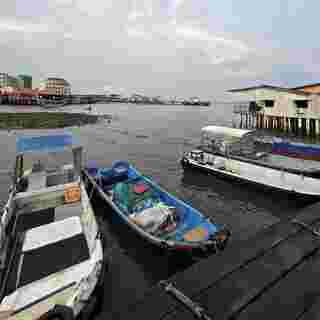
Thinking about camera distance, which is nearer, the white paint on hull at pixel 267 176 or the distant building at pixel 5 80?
the white paint on hull at pixel 267 176

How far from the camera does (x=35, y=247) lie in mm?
6938

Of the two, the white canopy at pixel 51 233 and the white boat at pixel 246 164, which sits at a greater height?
the white boat at pixel 246 164

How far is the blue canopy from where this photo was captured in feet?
33.7

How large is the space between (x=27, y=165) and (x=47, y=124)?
28.2 m

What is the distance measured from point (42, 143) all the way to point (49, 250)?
566cm

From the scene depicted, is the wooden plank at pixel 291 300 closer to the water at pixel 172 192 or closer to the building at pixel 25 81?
the water at pixel 172 192

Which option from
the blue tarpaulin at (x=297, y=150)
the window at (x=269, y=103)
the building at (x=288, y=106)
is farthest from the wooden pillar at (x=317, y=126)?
the blue tarpaulin at (x=297, y=150)

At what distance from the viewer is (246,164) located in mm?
14781

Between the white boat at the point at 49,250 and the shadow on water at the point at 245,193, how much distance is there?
816 cm

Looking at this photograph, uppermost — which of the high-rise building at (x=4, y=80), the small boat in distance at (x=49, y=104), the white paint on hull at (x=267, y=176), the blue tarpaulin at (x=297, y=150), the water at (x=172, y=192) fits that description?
the high-rise building at (x=4, y=80)

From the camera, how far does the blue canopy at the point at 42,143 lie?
1026cm

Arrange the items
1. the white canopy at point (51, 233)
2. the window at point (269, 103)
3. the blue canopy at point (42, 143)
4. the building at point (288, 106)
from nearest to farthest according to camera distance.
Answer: the white canopy at point (51, 233), the blue canopy at point (42, 143), the building at point (288, 106), the window at point (269, 103)

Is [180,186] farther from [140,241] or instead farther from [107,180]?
[140,241]

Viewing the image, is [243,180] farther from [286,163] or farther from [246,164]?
[286,163]
